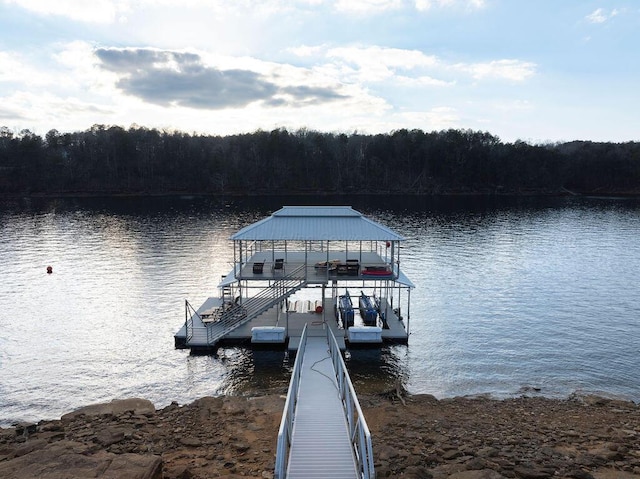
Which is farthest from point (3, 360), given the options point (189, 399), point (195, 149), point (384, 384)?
point (195, 149)

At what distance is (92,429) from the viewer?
1641 cm

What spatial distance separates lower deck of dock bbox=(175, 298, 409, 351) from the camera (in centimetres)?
2630

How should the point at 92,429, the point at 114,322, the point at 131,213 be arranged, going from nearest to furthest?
the point at 92,429 → the point at 114,322 → the point at 131,213

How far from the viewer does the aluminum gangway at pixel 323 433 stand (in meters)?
10.3

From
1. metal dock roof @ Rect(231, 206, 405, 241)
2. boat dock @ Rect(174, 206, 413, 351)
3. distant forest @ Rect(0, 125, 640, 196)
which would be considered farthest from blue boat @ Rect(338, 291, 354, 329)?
distant forest @ Rect(0, 125, 640, 196)

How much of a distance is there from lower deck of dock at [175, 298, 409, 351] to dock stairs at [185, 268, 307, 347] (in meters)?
0.15

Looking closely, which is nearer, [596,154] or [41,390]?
[41,390]

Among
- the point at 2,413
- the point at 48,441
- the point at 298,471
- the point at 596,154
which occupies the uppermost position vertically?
the point at 596,154

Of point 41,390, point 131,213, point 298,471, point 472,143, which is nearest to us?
point 298,471

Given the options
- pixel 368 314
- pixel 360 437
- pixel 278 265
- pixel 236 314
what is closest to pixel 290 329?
pixel 236 314

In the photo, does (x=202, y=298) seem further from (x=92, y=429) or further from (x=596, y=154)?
(x=596, y=154)

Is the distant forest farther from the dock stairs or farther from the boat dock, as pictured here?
the dock stairs

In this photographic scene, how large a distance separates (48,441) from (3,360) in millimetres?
13031

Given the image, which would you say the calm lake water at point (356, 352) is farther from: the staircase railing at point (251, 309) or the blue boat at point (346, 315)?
the blue boat at point (346, 315)
